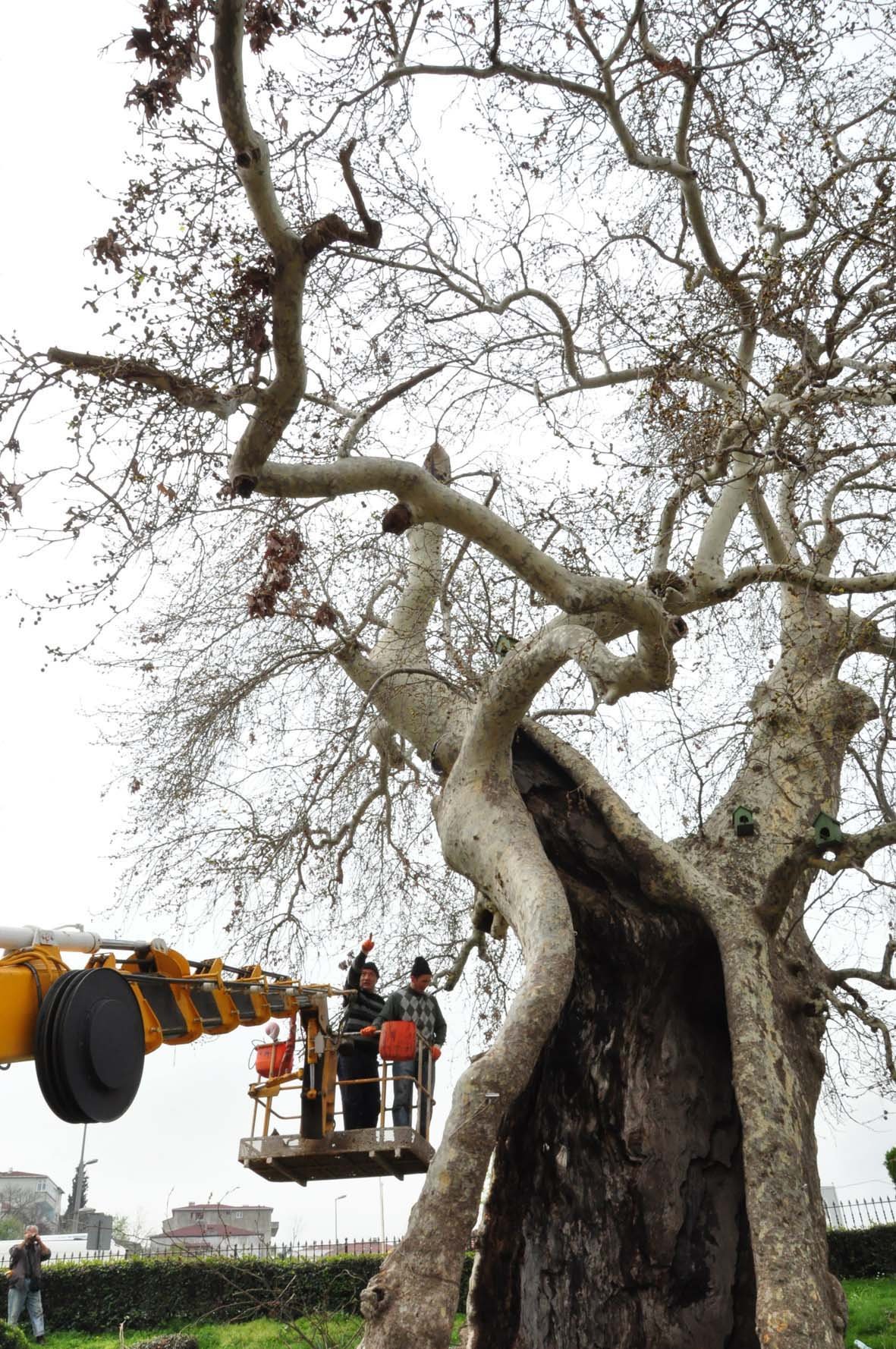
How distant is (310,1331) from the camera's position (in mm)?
8859

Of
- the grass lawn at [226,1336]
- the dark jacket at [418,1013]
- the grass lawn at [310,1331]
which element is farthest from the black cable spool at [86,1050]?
the grass lawn at [226,1336]

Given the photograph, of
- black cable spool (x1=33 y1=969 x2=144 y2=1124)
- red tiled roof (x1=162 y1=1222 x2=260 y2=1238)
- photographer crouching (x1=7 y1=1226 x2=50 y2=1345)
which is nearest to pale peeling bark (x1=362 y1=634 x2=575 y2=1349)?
black cable spool (x1=33 y1=969 x2=144 y2=1124)

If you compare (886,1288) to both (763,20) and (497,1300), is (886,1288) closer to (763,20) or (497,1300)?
(497,1300)

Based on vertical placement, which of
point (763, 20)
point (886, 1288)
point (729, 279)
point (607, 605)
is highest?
point (763, 20)

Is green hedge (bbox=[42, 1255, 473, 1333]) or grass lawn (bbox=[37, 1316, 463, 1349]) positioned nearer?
grass lawn (bbox=[37, 1316, 463, 1349])

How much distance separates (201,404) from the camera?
5898 mm

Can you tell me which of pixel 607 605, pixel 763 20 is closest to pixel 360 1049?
pixel 607 605

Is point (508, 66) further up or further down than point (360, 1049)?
further up

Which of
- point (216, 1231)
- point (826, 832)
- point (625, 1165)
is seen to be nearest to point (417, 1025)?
point (625, 1165)

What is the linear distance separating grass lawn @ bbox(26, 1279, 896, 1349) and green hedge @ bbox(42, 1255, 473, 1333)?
278 millimetres

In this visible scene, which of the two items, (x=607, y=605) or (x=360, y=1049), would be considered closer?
(x=607, y=605)

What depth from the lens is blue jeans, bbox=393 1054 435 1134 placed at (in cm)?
730

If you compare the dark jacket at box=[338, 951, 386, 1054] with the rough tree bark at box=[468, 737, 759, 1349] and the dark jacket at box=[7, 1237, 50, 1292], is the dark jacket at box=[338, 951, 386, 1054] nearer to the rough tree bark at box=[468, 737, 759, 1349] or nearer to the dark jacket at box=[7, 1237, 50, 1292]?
the rough tree bark at box=[468, 737, 759, 1349]

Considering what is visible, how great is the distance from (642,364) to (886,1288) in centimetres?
1115
